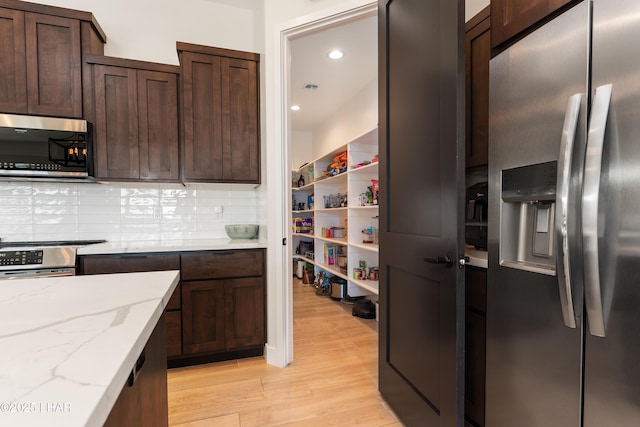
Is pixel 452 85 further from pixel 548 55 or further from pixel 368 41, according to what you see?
pixel 368 41

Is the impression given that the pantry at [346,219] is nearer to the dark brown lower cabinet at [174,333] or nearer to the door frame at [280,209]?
the door frame at [280,209]

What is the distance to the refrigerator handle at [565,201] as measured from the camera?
0.84 meters

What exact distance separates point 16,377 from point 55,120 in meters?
2.40

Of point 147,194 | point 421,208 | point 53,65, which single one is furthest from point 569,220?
point 53,65

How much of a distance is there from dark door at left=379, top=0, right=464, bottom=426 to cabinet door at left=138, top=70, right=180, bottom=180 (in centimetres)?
165

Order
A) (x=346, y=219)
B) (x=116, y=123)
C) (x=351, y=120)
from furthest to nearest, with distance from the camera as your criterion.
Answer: (x=351, y=120) < (x=346, y=219) < (x=116, y=123)

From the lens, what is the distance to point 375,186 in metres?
3.22

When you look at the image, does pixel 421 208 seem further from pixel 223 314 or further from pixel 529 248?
pixel 223 314

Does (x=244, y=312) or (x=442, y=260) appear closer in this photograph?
(x=442, y=260)

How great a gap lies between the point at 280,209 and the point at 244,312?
0.85m

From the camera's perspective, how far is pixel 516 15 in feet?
3.57

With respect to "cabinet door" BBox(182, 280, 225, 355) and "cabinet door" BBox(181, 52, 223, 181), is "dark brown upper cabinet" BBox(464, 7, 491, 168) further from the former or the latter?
"cabinet door" BBox(182, 280, 225, 355)

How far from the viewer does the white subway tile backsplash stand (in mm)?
2402

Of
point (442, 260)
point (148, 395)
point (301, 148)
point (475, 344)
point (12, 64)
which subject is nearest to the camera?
point (148, 395)
